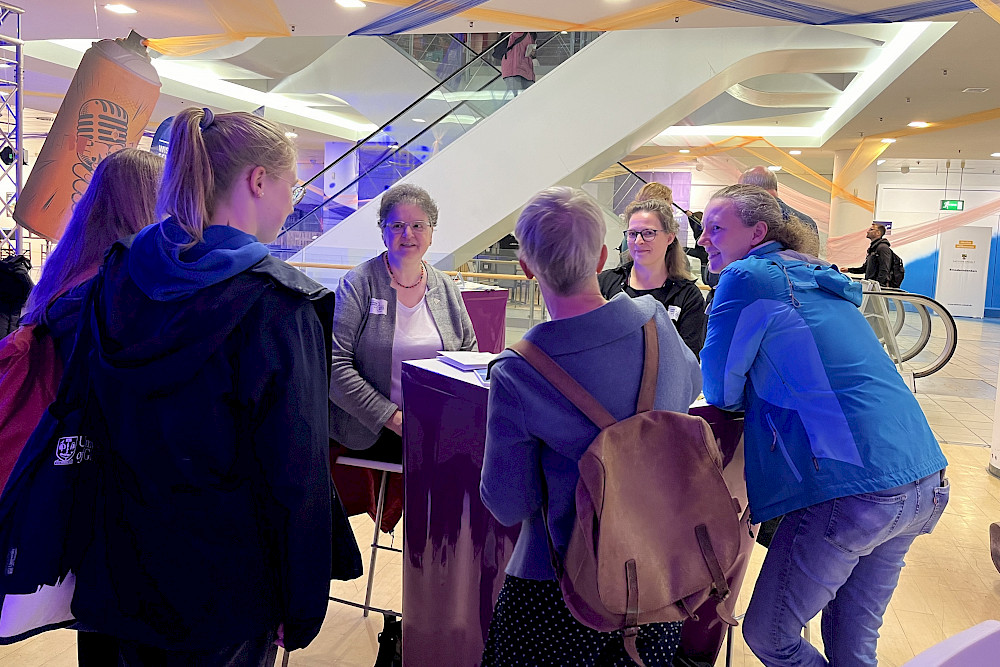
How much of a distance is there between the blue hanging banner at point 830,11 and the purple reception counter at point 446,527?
418 cm

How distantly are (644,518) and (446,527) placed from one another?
2.43 feet

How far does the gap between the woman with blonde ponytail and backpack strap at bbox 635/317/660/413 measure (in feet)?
1.89

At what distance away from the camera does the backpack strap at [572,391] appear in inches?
53.9

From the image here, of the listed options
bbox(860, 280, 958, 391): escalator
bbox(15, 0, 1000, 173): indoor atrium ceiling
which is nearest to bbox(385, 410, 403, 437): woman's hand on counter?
bbox(15, 0, 1000, 173): indoor atrium ceiling

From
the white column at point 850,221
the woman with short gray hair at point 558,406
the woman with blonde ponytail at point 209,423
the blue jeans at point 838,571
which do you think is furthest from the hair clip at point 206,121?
the white column at point 850,221

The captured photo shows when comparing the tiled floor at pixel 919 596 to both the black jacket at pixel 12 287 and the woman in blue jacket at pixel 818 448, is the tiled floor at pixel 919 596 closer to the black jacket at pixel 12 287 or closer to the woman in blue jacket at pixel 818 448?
the woman in blue jacket at pixel 818 448

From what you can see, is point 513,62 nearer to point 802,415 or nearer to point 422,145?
point 422,145

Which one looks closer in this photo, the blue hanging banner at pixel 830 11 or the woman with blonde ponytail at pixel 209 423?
the woman with blonde ponytail at pixel 209 423

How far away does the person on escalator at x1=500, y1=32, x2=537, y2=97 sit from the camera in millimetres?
8086

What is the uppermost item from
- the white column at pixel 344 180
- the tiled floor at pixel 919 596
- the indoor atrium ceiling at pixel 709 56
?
the indoor atrium ceiling at pixel 709 56

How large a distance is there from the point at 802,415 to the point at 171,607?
53.0 inches

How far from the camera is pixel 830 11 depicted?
517 cm

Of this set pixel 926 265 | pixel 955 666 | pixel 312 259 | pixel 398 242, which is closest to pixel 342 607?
pixel 398 242

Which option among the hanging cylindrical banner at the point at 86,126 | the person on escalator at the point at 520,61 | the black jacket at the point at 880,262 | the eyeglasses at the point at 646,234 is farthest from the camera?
the black jacket at the point at 880,262
